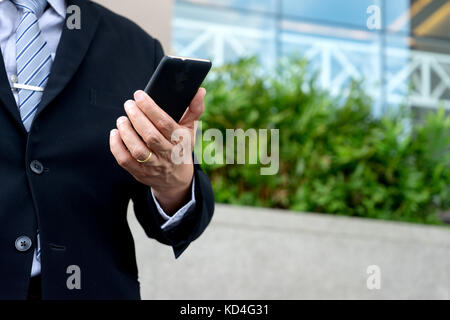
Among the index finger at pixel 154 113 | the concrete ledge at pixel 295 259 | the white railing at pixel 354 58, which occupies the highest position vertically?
the white railing at pixel 354 58

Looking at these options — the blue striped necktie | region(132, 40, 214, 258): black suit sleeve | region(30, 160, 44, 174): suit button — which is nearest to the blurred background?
region(132, 40, 214, 258): black suit sleeve

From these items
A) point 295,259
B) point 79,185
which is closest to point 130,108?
point 79,185

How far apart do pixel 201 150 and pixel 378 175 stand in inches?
40.5

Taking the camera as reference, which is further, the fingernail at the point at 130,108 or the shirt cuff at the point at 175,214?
the shirt cuff at the point at 175,214

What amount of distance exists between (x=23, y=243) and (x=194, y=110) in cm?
34

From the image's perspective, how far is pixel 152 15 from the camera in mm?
2615

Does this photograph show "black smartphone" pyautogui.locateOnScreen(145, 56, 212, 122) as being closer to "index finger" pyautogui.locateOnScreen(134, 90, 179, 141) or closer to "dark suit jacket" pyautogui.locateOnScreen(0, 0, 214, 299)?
"index finger" pyautogui.locateOnScreen(134, 90, 179, 141)

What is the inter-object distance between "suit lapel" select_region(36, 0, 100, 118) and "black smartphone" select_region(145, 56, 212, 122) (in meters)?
0.18

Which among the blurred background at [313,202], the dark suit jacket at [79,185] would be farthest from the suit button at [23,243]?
the blurred background at [313,202]

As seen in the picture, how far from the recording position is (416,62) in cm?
482

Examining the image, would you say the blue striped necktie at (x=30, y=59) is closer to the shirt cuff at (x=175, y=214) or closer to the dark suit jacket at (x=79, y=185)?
the dark suit jacket at (x=79, y=185)

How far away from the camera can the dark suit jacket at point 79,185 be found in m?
0.85

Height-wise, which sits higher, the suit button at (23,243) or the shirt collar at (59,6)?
the shirt collar at (59,6)

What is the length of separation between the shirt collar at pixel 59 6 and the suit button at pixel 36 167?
300 millimetres
